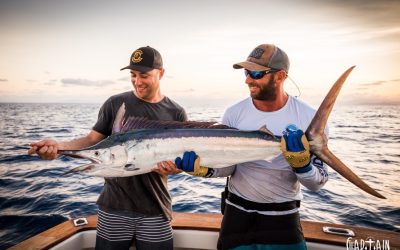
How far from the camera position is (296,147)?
2279mm

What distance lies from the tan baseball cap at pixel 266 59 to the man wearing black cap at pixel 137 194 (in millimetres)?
876

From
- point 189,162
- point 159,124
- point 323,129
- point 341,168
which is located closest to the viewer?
point 341,168

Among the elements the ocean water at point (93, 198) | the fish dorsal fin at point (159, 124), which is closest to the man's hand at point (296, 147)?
the fish dorsal fin at point (159, 124)

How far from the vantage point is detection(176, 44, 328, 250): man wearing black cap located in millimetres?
2441

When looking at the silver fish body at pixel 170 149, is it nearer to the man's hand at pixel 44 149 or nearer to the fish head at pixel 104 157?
the fish head at pixel 104 157

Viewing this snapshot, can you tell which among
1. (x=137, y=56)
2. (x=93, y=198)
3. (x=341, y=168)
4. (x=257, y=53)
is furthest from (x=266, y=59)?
(x=93, y=198)

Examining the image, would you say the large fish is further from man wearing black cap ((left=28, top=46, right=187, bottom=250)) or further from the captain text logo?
the captain text logo

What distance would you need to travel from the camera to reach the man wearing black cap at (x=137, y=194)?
9.25ft

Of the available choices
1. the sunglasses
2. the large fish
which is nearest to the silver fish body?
the large fish

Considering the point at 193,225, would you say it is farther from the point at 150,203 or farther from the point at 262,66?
the point at 262,66

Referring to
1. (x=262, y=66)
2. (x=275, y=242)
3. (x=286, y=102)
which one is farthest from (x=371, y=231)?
(x=262, y=66)

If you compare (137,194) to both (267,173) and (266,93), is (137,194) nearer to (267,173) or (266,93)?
(267,173)

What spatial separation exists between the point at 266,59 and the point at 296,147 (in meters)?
0.84

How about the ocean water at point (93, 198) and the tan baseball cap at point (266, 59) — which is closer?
the tan baseball cap at point (266, 59)
